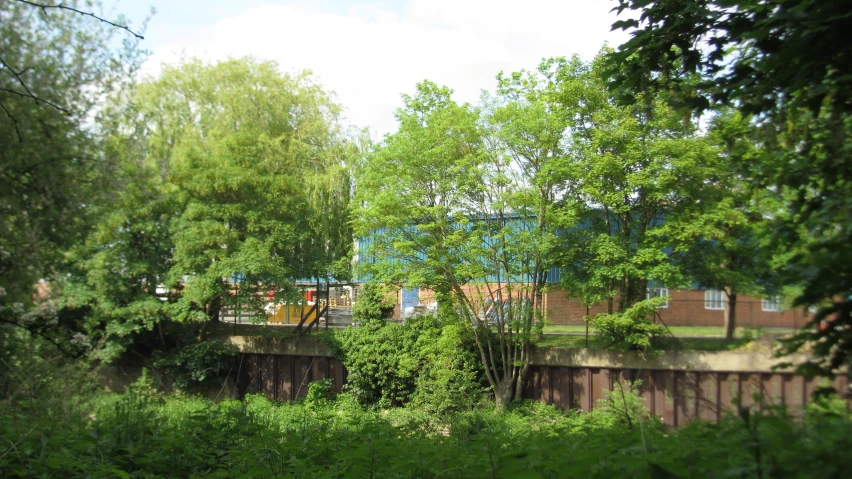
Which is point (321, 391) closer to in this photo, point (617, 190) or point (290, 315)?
point (290, 315)

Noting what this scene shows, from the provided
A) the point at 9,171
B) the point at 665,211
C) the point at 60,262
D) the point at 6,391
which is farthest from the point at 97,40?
the point at 665,211

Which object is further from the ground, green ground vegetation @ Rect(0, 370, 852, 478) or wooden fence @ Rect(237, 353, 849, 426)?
green ground vegetation @ Rect(0, 370, 852, 478)

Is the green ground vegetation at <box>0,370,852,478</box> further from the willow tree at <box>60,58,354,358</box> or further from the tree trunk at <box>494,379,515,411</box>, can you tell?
the willow tree at <box>60,58,354,358</box>

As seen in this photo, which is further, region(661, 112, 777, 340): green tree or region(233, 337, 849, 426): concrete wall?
region(233, 337, 849, 426): concrete wall

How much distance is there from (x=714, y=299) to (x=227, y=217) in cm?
1295

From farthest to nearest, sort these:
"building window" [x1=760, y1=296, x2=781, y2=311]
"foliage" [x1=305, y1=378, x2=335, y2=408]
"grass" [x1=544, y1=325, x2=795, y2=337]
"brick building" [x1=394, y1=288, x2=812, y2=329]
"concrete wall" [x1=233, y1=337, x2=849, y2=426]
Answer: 1. "foliage" [x1=305, y1=378, x2=335, y2=408]
2. "concrete wall" [x1=233, y1=337, x2=849, y2=426]
3. "grass" [x1=544, y1=325, x2=795, y2=337]
4. "brick building" [x1=394, y1=288, x2=812, y2=329]
5. "building window" [x1=760, y1=296, x2=781, y2=311]

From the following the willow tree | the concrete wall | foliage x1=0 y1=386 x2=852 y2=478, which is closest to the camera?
foliage x1=0 y1=386 x2=852 y2=478

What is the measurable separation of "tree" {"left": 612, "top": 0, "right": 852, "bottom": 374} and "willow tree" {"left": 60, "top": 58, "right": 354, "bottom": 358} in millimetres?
14647

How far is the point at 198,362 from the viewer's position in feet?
63.4

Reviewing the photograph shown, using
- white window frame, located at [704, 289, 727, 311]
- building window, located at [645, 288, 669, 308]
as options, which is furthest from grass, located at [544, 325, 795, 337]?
building window, located at [645, 288, 669, 308]

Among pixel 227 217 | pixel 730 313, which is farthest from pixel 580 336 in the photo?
pixel 227 217

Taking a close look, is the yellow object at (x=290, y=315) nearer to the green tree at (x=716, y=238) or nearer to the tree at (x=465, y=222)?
the tree at (x=465, y=222)

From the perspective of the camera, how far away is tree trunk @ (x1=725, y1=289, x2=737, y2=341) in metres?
8.91

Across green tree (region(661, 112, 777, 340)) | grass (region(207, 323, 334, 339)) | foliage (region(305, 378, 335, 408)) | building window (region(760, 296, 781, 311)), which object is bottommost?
foliage (region(305, 378, 335, 408))
